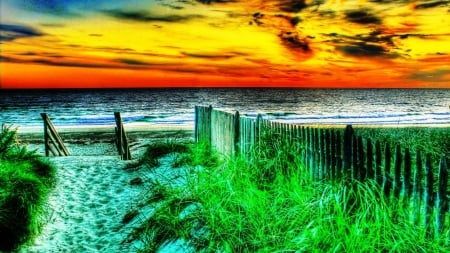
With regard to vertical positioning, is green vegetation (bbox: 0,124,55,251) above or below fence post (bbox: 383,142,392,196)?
below

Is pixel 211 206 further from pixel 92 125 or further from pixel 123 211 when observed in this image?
pixel 92 125

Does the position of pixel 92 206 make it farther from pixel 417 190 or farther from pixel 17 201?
pixel 417 190

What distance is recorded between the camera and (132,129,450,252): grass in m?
3.86

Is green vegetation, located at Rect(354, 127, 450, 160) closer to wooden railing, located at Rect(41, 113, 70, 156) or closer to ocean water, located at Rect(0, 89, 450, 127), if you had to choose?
wooden railing, located at Rect(41, 113, 70, 156)

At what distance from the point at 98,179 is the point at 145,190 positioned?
1599 millimetres

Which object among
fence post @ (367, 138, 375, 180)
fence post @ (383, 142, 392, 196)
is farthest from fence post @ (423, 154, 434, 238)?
fence post @ (367, 138, 375, 180)

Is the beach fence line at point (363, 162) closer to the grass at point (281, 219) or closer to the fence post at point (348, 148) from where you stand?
the fence post at point (348, 148)

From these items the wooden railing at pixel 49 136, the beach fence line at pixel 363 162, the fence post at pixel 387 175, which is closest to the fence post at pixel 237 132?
the beach fence line at pixel 363 162

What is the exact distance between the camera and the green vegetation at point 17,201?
5672 millimetres

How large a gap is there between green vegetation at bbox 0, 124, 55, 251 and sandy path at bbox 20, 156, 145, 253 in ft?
0.65

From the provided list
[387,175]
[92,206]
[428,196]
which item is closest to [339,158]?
[387,175]

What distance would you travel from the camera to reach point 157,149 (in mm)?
11016

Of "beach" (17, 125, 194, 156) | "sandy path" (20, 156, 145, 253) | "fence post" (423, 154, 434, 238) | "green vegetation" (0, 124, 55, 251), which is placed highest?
"fence post" (423, 154, 434, 238)

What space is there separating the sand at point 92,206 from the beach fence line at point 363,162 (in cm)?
222
